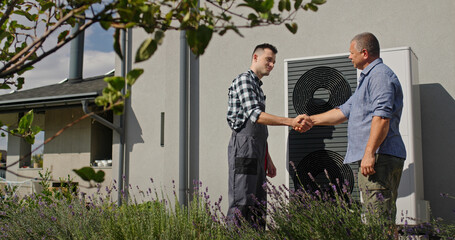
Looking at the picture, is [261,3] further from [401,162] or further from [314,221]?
[401,162]

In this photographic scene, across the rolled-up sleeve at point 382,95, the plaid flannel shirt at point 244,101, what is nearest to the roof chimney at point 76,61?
the plaid flannel shirt at point 244,101

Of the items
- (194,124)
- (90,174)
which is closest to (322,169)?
(194,124)

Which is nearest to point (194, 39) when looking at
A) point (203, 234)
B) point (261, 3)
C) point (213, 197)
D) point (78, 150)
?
point (261, 3)

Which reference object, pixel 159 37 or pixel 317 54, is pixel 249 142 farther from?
pixel 159 37

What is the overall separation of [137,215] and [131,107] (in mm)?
3930

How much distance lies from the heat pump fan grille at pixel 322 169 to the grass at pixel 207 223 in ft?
2.54

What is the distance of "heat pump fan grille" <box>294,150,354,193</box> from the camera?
371 cm

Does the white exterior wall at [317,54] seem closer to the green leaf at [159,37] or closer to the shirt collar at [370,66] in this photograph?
the shirt collar at [370,66]

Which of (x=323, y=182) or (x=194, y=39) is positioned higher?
(x=194, y=39)

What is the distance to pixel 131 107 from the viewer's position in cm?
672

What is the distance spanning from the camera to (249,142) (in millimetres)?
3152

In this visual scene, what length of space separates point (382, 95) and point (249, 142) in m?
0.93

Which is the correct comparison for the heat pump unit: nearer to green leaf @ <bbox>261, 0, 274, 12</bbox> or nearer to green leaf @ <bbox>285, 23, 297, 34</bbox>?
green leaf @ <bbox>285, 23, 297, 34</bbox>

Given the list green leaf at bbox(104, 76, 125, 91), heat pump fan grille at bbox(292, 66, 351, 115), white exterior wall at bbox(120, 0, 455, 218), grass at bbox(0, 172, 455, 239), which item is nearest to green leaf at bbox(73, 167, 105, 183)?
green leaf at bbox(104, 76, 125, 91)
